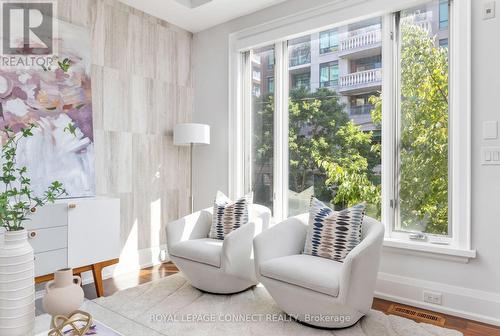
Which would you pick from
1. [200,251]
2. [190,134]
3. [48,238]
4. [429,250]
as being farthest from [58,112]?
[429,250]

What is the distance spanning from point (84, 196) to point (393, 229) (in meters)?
2.78

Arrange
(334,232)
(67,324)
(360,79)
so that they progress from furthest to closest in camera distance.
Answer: (360,79)
(334,232)
(67,324)

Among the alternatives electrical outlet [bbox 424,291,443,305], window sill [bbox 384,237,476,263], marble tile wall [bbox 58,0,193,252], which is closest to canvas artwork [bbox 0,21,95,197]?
marble tile wall [bbox 58,0,193,252]

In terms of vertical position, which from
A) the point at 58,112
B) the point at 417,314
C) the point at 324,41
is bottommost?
the point at 417,314

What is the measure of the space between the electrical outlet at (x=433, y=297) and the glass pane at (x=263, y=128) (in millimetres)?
1654

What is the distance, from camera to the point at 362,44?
121 inches

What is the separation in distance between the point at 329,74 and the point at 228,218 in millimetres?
1687

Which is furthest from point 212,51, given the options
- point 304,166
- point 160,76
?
point 304,166

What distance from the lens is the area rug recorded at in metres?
2.20

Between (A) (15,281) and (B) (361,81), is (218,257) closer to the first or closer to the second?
(A) (15,281)

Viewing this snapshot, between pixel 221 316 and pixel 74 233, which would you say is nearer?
pixel 221 316

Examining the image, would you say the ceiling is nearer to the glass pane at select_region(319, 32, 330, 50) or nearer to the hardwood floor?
the glass pane at select_region(319, 32, 330, 50)

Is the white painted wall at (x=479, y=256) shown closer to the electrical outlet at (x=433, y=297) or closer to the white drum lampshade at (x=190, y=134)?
the electrical outlet at (x=433, y=297)

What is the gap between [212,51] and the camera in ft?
13.6
